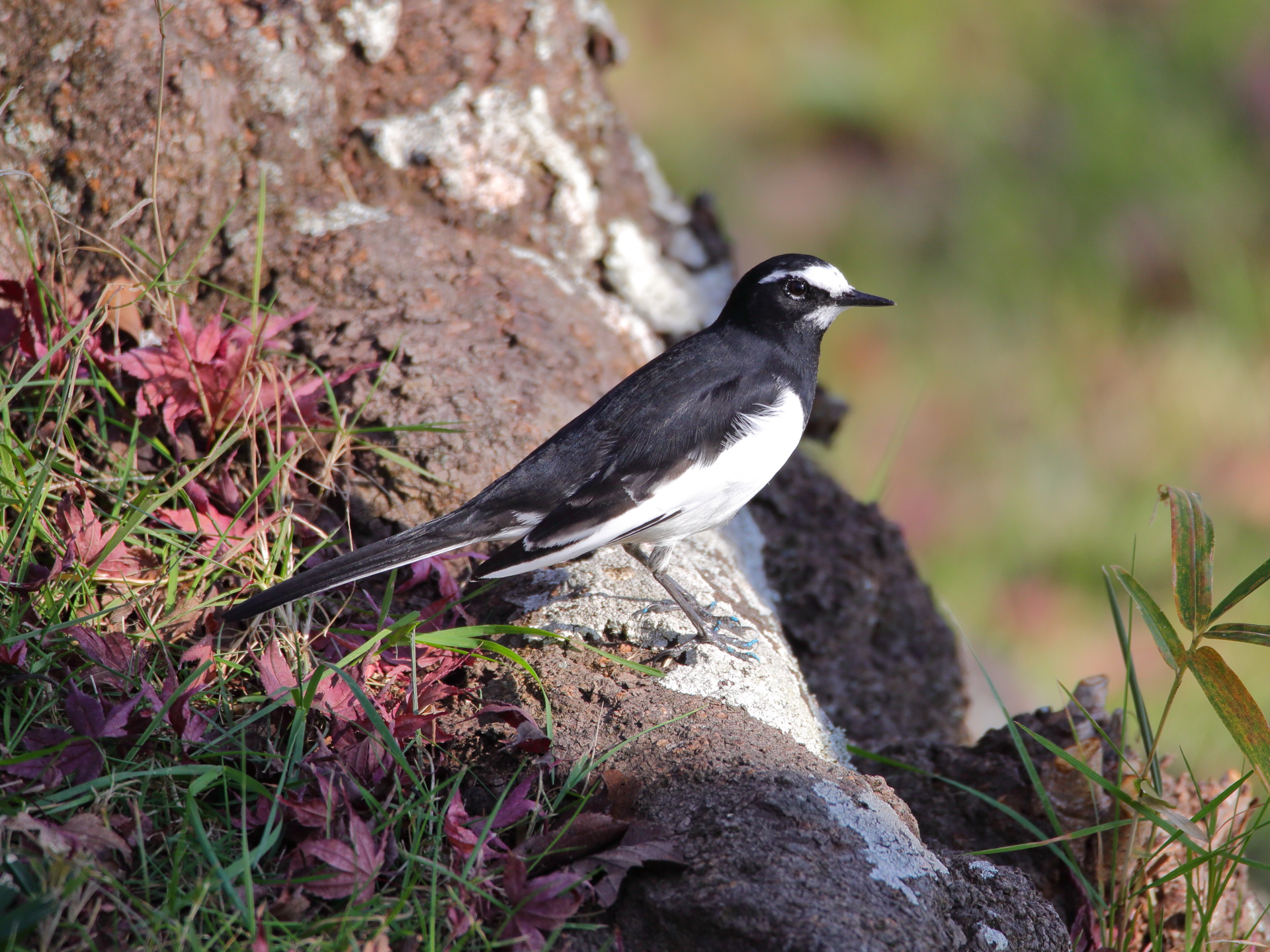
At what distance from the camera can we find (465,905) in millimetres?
2166

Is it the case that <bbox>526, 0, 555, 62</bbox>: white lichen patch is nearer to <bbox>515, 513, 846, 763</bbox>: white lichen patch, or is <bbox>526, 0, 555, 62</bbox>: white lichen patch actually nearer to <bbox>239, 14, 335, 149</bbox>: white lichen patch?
<bbox>239, 14, 335, 149</bbox>: white lichen patch

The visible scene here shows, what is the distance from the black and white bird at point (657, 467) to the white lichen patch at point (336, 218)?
4.19 feet

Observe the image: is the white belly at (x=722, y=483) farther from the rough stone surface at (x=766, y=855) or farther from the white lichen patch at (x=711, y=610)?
the rough stone surface at (x=766, y=855)

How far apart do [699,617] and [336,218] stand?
2031mm

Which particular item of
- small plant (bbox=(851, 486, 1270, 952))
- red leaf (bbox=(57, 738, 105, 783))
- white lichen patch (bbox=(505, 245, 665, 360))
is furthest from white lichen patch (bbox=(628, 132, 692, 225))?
red leaf (bbox=(57, 738, 105, 783))

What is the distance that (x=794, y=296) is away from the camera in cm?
371

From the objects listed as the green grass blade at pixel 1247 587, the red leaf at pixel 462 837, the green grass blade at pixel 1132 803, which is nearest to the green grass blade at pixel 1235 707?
the green grass blade at pixel 1247 587

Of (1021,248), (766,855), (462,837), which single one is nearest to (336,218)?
(462,837)

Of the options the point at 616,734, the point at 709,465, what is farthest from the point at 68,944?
the point at 709,465

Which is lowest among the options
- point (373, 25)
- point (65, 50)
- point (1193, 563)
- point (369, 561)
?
point (369, 561)

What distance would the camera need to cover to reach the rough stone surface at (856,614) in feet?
12.7

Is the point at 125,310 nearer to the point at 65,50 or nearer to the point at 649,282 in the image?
the point at 65,50

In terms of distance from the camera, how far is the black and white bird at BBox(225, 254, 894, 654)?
301 centimetres

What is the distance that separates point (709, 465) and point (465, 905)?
1497 millimetres
